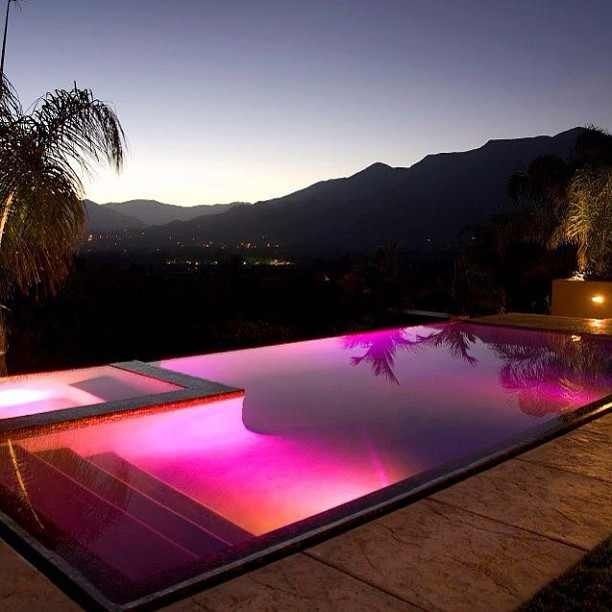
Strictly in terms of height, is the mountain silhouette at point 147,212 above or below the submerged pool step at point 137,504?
above

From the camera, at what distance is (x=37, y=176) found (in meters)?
3.78

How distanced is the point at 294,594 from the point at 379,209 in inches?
2748

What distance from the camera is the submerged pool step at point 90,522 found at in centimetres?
277

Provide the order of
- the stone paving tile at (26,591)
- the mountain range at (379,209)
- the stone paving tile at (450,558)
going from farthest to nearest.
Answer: the mountain range at (379,209) < the stone paving tile at (450,558) < the stone paving tile at (26,591)

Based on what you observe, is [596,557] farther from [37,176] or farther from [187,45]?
[187,45]

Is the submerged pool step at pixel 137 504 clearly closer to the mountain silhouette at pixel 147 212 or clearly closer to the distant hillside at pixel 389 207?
the distant hillside at pixel 389 207

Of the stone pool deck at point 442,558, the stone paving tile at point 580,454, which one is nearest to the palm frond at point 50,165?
the stone pool deck at point 442,558

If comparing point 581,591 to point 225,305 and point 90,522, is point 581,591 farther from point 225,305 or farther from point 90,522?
point 225,305

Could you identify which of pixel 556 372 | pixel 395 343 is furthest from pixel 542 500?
pixel 395 343

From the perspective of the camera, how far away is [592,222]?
36.1ft

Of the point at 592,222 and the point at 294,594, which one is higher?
the point at 592,222

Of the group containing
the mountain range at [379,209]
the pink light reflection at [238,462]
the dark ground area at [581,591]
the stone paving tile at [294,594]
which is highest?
the mountain range at [379,209]

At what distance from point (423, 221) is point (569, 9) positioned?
51.2 m

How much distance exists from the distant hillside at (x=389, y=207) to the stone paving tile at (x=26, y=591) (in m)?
52.4
